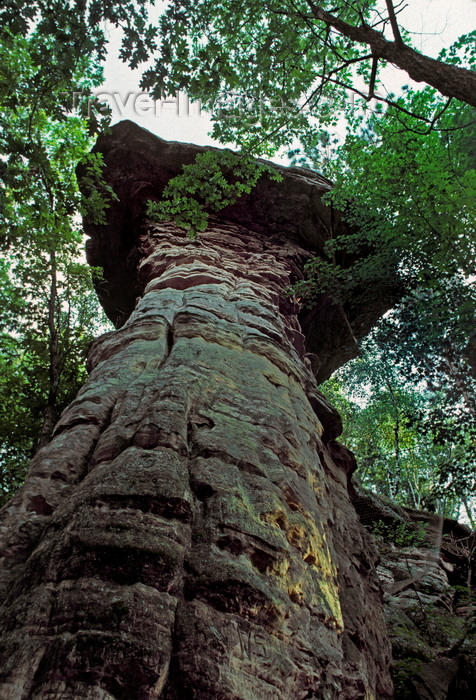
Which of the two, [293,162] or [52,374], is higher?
[293,162]

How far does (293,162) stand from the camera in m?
16.2

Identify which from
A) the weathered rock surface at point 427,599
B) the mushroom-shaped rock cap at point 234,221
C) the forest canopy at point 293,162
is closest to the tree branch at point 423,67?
the forest canopy at point 293,162

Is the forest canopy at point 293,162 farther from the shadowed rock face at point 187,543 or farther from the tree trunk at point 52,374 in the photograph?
the shadowed rock face at point 187,543

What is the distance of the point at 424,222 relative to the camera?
35.4ft

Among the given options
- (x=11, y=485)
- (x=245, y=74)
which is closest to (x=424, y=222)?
(x=245, y=74)

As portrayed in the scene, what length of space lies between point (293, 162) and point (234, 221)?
532cm

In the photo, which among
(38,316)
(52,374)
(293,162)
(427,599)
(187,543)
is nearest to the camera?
(187,543)

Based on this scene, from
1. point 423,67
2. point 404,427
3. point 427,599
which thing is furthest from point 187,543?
point 404,427

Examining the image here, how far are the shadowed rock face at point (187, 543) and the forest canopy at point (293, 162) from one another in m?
2.83

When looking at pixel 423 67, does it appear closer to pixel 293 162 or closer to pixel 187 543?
pixel 187 543

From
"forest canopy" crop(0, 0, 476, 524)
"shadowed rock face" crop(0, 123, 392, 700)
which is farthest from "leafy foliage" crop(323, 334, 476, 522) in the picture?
"shadowed rock face" crop(0, 123, 392, 700)

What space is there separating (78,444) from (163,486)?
1416 mm

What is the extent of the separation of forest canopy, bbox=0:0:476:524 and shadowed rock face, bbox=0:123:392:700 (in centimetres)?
283

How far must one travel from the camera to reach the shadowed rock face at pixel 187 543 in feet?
7.89
